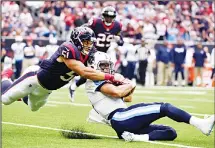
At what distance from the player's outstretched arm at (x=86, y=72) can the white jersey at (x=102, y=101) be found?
206 millimetres

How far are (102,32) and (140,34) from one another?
9.71 meters

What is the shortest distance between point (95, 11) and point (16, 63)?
4912 millimetres

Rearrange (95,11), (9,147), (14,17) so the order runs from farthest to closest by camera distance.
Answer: (95,11) → (14,17) → (9,147)

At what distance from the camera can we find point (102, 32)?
10547 mm

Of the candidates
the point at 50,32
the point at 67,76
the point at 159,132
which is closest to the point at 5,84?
the point at 67,76

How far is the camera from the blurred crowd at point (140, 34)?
18375 millimetres

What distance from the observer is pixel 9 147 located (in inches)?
251

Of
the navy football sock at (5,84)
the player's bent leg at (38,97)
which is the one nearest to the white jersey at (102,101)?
the player's bent leg at (38,97)

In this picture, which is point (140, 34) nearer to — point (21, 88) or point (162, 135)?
point (21, 88)

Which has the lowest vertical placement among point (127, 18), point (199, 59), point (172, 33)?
point (199, 59)

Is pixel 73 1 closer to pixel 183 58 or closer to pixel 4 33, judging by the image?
pixel 4 33

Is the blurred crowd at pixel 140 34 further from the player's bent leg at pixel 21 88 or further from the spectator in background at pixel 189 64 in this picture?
the player's bent leg at pixel 21 88

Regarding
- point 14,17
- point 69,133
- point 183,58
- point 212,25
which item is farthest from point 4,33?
point 69,133

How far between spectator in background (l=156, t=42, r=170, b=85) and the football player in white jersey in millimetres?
11814
